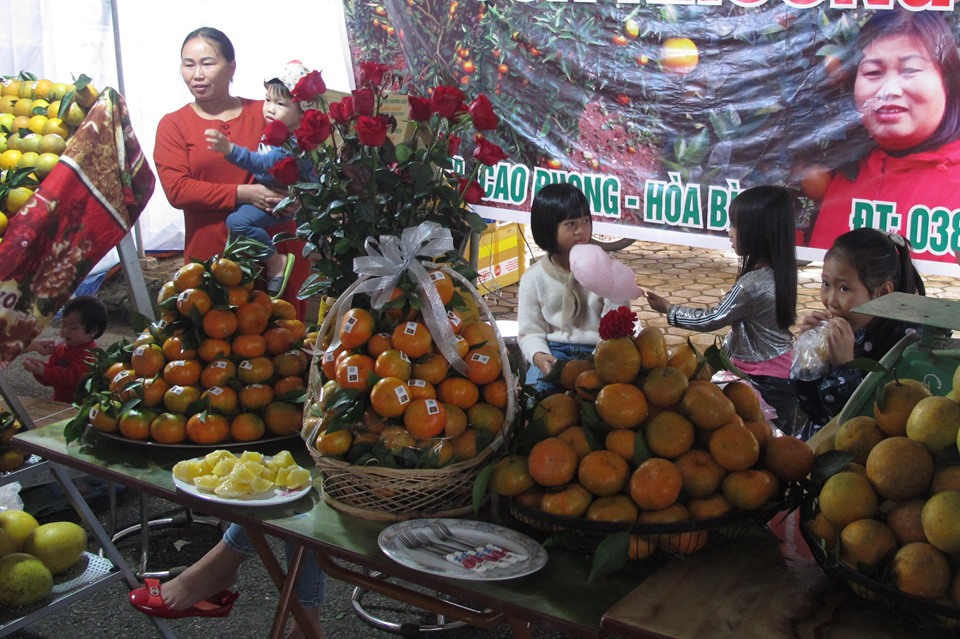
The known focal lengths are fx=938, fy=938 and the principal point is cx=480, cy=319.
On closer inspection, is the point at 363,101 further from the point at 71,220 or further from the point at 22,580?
the point at 71,220

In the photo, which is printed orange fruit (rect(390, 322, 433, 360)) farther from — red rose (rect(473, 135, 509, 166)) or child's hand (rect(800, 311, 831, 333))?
child's hand (rect(800, 311, 831, 333))

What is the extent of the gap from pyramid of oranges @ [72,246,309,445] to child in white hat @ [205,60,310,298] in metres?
1.67

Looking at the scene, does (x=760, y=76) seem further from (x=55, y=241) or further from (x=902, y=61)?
(x=55, y=241)

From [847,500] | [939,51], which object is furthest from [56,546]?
[939,51]

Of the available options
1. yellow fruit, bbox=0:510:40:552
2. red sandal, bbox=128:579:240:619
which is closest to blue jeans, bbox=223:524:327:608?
red sandal, bbox=128:579:240:619

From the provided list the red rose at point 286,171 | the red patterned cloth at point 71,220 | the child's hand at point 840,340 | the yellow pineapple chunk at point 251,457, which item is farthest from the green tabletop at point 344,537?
the child's hand at point 840,340

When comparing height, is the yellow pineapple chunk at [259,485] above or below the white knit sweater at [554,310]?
below

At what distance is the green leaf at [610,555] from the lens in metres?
1.36

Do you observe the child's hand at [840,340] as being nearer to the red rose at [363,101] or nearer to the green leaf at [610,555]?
the green leaf at [610,555]

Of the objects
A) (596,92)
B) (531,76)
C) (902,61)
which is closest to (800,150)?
(902,61)

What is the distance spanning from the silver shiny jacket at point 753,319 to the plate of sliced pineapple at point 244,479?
157 cm

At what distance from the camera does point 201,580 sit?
2.26 m

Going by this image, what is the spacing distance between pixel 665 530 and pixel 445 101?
0.87 metres

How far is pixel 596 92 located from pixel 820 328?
225cm
